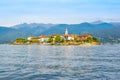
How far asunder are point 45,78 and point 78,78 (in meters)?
3.84

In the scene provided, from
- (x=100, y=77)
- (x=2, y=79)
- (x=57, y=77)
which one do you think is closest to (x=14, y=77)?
(x=2, y=79)

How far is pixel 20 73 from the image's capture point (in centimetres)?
4028

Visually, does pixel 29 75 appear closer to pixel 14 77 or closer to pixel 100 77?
pixel 14 77

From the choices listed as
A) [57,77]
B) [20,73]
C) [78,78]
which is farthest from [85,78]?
[20,73]

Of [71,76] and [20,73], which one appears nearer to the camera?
[71,76]

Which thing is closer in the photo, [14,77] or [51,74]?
[14,77]

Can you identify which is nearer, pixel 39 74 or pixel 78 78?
pixel 78 78

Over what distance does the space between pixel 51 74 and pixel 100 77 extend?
21.0 ft

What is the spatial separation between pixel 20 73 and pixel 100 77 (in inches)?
409

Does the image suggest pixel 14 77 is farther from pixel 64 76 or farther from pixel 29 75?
pixel 64 76

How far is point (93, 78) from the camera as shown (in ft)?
119

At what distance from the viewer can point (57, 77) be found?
37.1 meters

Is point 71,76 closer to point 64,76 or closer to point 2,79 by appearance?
point 64,76

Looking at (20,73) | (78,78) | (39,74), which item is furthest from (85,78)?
(20,73)
